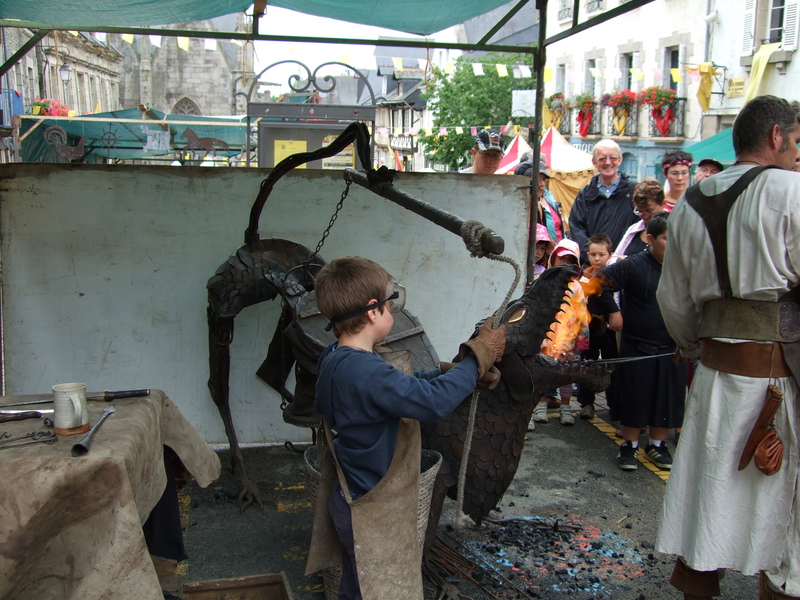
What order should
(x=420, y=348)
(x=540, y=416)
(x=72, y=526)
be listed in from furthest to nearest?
1. (x=540, y=416)
2. (x=420, y=348)
3. (x=72, y=526)

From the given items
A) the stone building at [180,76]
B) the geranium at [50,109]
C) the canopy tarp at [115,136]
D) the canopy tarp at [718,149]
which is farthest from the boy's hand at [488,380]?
the stone building at [180,76]

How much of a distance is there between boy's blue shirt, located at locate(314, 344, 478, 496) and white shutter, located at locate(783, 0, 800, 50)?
16.3m

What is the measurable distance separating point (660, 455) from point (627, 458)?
8.8 inches

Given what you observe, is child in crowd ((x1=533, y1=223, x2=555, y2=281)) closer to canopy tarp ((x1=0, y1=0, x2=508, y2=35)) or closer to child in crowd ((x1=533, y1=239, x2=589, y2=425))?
child in crowd ((x1=533, y1=239, x2=589, y2=425))

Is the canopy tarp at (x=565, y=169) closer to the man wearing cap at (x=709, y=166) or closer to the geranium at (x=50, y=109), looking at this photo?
the man wearing cap at (x=709, y=166)

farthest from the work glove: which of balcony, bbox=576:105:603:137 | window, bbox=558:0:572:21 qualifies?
window, bbox=558:0:572:21

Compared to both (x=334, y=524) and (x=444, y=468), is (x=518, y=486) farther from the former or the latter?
(x=334, y=524)

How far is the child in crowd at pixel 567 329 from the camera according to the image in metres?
4.13

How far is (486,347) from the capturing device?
7.71 feet

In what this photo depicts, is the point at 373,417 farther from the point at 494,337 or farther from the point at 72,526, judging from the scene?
the point at 72,526

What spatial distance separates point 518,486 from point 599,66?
23540mm

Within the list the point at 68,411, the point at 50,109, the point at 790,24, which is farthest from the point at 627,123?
the point at 68,411

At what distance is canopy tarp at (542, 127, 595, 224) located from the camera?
13.2 metres

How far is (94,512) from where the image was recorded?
2.04 metres
